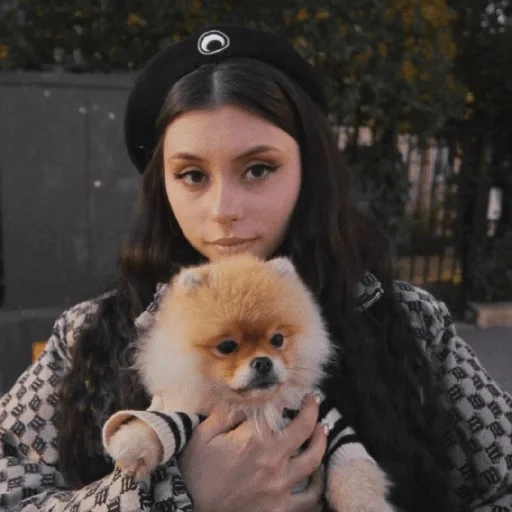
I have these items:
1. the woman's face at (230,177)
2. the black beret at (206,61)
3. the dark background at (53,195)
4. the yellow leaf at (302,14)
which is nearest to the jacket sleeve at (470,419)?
the woman's face at (230,177)

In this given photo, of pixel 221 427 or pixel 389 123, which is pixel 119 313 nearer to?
pixel 221 427

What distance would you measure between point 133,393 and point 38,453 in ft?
1.10

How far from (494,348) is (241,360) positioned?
5658mm

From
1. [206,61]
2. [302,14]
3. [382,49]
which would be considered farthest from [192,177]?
[382,49]

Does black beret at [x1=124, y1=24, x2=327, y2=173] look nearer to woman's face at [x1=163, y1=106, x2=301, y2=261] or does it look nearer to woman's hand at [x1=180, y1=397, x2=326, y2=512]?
woman's face at [x1=163, y1=106, x2=301, y2=261]

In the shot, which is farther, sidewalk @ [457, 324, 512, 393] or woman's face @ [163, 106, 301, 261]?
sidewalk @ [457, 324, 512, 393]

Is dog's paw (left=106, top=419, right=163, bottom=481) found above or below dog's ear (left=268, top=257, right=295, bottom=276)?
below

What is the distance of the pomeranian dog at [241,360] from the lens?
1.31 metres

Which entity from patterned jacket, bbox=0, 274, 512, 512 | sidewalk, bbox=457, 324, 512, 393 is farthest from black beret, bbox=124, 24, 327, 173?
sidewalk, bbox=457, 324, 512, 393

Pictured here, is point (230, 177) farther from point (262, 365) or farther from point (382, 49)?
point (382, 49)

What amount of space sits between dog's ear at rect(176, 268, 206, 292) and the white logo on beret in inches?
27.3

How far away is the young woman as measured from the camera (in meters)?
1.48

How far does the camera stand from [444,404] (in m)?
1.76

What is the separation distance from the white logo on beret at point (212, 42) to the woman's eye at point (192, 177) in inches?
→ 14.4
